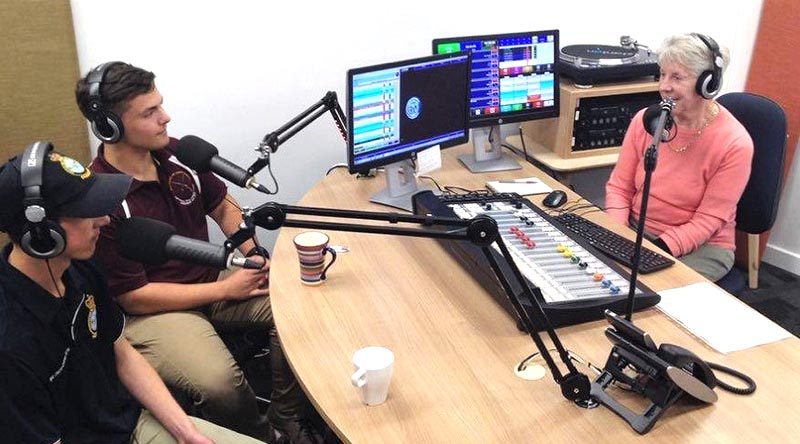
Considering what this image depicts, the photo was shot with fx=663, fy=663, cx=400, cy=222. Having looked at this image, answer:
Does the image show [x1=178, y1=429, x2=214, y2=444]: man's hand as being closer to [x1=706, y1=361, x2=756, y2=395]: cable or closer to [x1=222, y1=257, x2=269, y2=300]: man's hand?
[x1=222, y1=257, x2=269, y2=300]: man's hand

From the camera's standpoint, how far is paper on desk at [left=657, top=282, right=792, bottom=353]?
4.87ft

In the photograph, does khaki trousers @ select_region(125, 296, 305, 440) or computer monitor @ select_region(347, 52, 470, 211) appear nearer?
khaki trousers @ select_region(125, 296, 305, 440)

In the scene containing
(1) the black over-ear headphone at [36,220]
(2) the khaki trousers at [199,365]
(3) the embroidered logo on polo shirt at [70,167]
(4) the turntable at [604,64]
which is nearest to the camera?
(1) the black over-ear headphone at [36,220]

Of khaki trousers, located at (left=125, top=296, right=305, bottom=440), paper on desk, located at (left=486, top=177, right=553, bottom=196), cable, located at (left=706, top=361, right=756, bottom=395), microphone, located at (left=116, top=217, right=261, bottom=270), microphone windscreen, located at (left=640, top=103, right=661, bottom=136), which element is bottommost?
khaki trousers, located at (left=125, top=296, right=305, bottom=440)

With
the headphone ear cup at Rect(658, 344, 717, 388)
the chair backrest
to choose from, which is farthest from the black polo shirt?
the chair backrest

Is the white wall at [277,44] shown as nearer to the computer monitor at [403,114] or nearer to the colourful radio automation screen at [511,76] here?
the colourful radio automation screen at [511,76]

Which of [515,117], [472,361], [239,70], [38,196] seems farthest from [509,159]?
[38,196]

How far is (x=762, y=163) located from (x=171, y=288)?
1.89m

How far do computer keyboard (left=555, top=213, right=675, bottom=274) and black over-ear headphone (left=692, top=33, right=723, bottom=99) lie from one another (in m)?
0.52

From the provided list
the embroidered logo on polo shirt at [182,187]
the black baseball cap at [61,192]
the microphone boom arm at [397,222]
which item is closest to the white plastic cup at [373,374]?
the microphone boom arm at [397,222]

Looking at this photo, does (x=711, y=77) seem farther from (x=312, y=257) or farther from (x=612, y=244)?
(x=312, y=257)

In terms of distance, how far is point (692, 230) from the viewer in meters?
2.11

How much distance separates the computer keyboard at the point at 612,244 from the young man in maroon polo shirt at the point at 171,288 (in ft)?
2.99

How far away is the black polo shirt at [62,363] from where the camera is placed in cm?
122
